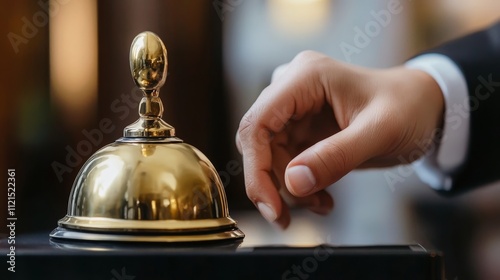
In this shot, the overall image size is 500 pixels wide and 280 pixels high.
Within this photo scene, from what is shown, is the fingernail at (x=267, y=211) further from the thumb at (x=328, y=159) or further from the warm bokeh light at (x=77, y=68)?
the warm bokeh light at (x=77, y=68)

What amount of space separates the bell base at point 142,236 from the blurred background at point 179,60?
56.8 inches

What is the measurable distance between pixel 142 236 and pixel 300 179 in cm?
26

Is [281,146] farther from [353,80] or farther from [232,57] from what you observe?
[232,57]

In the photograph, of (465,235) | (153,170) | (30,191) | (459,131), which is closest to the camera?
(153,170)

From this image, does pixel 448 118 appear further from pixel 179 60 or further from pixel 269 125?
pixel 179 60

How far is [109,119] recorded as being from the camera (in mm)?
2061

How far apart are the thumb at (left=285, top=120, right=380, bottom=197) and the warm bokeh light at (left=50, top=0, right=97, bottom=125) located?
132cm

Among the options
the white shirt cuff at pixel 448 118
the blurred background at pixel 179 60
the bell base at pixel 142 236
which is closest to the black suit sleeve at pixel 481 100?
the white shirt cuff at pixel 448 118

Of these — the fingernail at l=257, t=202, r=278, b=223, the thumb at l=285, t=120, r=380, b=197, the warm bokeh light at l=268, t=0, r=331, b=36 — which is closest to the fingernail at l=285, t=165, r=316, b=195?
the thumb at l=285, t=120, r=380, b=197

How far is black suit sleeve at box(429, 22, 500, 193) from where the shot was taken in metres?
1.18

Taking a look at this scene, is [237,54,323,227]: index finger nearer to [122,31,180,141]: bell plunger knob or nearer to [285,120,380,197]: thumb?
[285,120,380,197]: thumb

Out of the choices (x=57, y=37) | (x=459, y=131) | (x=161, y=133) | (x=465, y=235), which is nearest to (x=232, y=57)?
(x=57, y=37)

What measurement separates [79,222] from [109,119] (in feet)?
5.19

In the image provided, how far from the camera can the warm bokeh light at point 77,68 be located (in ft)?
6.64
